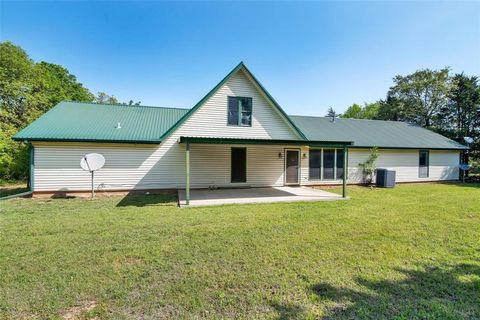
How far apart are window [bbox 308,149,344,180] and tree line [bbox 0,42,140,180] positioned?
16.7m

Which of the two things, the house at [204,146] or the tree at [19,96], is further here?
the tree at [19,96]

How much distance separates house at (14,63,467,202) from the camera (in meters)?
9.84

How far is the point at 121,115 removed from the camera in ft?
42.1

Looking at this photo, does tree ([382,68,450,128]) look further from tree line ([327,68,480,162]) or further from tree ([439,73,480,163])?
tree ([439,73,480,163])

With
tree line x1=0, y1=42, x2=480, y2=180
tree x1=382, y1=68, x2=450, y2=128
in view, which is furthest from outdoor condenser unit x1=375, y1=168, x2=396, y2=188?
tree x1=382, y1=68, x2=450, y2=128

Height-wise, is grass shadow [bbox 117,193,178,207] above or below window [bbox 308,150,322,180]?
below

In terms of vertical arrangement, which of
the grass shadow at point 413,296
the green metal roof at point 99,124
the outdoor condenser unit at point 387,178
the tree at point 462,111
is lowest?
the grass shadow at point 413,296

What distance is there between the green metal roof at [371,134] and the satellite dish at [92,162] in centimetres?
1093

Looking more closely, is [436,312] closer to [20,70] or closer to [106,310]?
[106,310]

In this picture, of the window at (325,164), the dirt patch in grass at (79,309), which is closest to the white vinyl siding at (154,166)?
the window at (325,164)

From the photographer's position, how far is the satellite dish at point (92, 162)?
939cm

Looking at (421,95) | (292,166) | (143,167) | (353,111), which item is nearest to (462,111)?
(421,95)

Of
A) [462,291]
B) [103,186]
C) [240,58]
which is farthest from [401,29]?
[103,186]

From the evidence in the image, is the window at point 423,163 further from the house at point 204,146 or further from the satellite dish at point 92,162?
the satellite dish at point 92,162
